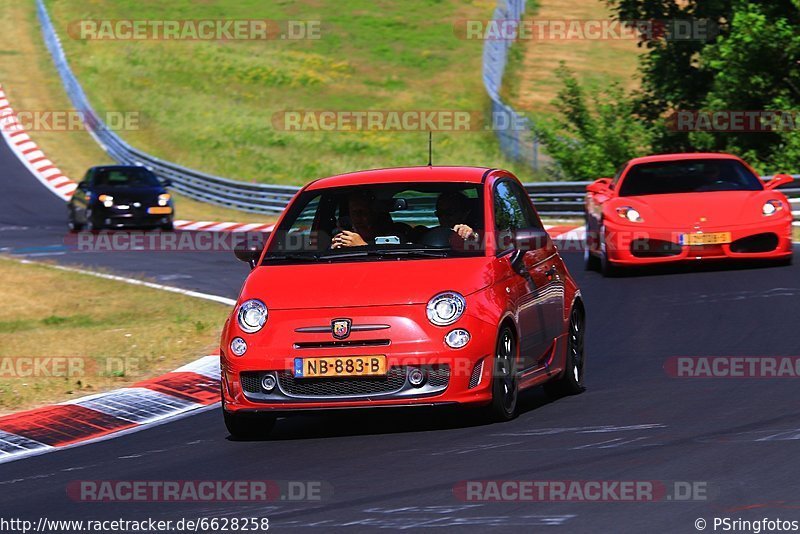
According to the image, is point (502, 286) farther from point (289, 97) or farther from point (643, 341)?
point (289, 97)

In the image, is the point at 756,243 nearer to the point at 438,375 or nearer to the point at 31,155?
the point at 438,375

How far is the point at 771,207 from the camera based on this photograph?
1639 cm

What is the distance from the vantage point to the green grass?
4475cm

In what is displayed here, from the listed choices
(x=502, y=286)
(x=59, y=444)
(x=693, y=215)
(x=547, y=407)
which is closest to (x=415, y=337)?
(x=502, y=286)

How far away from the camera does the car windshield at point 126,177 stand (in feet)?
98.2

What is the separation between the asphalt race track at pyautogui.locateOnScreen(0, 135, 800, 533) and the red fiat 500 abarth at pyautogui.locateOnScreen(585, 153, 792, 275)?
3.78m

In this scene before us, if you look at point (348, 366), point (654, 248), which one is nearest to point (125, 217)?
point (654, 248)

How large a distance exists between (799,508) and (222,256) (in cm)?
1694

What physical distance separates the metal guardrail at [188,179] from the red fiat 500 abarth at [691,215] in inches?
625

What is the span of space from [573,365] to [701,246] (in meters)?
6.55

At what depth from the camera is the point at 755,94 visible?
1069 inches

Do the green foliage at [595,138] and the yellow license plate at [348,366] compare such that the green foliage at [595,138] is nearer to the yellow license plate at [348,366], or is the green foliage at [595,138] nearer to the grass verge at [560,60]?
the grass verge at [560,60]

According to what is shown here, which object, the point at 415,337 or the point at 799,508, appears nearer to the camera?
the point at 799,508

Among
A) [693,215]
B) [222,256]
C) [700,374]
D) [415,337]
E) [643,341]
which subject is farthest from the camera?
[222,256]
